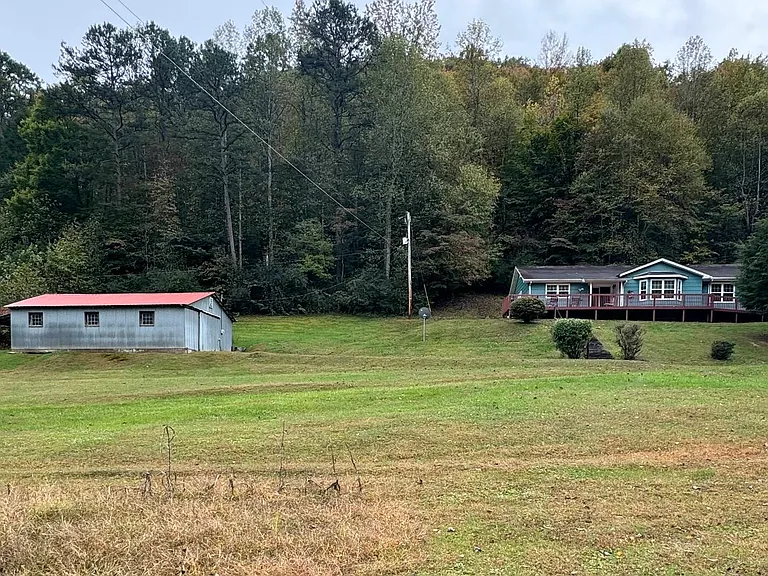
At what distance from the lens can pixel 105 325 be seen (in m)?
28.8

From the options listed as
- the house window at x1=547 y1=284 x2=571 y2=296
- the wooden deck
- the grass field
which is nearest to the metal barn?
the grass field

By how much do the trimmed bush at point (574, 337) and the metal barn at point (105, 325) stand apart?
53.5ft

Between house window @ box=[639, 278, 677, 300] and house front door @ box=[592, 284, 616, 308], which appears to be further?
house window @ box=[639, 278, 677, 300]

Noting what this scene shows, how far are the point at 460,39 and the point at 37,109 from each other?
33152 millimetres

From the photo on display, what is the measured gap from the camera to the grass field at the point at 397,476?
5.38 meters

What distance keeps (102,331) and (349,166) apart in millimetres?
23812

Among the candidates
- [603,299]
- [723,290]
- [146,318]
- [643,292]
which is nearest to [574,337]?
[603,299]

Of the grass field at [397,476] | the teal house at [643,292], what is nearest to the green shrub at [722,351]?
the grass field at [397,476]

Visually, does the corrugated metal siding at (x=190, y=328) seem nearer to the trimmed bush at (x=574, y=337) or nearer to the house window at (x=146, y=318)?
the house window at (x=146, y=318)

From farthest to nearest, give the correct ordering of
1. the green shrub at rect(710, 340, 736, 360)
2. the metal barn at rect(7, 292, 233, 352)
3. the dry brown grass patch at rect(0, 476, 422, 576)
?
the metal barn at rect(7, 292, 233, 352), the green shrub at rect(710, 340, 736, 360), the dry brown grass patch at rect(0, 476, 422, 576)

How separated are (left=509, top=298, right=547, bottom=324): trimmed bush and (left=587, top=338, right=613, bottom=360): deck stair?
5.38m

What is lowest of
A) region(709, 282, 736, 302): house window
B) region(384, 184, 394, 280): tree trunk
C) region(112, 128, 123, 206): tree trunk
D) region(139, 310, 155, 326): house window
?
region(139, 310, 155, 326): house window

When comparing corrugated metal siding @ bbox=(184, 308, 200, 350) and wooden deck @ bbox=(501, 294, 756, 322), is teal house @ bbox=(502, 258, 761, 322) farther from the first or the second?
corrugated metal siding @ bbox=(184, 308, 200, 350)

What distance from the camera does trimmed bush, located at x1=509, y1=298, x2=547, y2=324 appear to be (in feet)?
105
